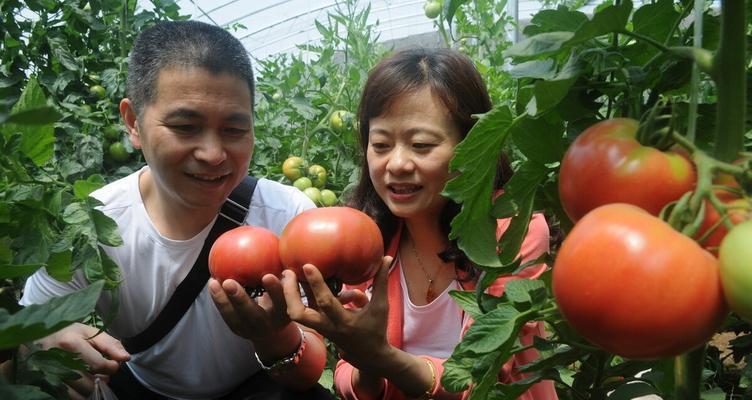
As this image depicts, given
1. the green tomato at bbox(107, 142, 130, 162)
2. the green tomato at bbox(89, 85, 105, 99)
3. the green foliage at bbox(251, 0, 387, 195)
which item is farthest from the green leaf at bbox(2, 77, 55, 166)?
the green tomato at bbox(89, 85, 105, 99)

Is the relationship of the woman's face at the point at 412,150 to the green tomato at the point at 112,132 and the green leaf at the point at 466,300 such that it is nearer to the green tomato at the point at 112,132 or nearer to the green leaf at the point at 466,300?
the green leaf at the point at 466,300

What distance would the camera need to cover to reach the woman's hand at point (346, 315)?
1108 millimetres

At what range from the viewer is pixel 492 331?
2.20 feet

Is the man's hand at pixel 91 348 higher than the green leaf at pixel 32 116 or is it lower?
lower

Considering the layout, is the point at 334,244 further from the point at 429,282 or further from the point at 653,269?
the point at 653,269

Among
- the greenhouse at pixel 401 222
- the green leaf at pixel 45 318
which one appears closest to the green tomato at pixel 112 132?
the greenhouse at pixel 401 222

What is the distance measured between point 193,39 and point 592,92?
3.30ft

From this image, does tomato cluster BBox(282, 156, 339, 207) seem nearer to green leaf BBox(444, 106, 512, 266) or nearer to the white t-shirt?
the white t-shirt

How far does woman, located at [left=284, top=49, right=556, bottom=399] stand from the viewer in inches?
52.9

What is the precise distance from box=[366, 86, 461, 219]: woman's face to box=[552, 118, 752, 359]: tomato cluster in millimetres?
1018

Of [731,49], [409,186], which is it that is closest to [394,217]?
[409,186]

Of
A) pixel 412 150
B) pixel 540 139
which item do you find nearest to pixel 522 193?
A: pixel 540 139

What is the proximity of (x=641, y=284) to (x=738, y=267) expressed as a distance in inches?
2.1

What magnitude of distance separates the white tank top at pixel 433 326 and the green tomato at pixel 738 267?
1234mm
